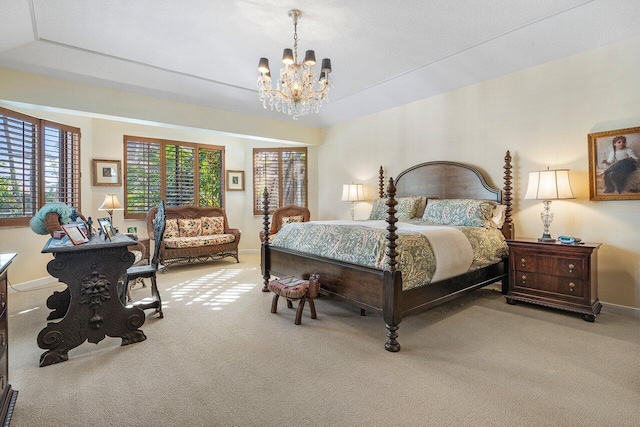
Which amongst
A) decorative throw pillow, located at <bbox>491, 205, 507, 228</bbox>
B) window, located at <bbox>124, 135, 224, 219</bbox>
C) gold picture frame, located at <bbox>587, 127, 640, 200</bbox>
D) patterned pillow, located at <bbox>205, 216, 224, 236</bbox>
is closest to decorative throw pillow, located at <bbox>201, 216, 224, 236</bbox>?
patterned pillow, located at <bbox>205, 216, 224, 236</bbox>

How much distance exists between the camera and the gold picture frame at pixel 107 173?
18.1 ft

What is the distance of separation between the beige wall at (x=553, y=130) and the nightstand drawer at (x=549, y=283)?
1.93 ft

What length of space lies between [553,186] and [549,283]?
1016 mm

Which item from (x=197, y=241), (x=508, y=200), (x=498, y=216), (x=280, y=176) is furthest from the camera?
(x=280, y=176)

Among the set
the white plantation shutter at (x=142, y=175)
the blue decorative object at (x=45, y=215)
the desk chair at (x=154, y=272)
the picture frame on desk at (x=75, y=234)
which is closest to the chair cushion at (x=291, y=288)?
the desk chair at (x=154, y=272)

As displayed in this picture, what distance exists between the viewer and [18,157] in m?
4.15

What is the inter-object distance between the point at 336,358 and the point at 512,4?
3.52m

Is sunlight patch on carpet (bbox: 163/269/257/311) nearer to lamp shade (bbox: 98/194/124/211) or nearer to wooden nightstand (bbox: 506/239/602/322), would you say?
lamp shade (bbox: 98/194/124/211)

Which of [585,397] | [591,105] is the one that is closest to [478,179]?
[591,105]

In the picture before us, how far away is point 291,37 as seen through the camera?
11.5 ft

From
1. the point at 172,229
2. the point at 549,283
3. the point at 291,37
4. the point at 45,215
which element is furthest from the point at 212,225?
the point at 549,283

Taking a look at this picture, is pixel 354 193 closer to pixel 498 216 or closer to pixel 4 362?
pixel 498 216

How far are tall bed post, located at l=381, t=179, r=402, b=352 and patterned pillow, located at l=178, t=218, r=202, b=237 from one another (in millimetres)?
4567

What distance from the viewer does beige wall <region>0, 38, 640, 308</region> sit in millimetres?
3293
